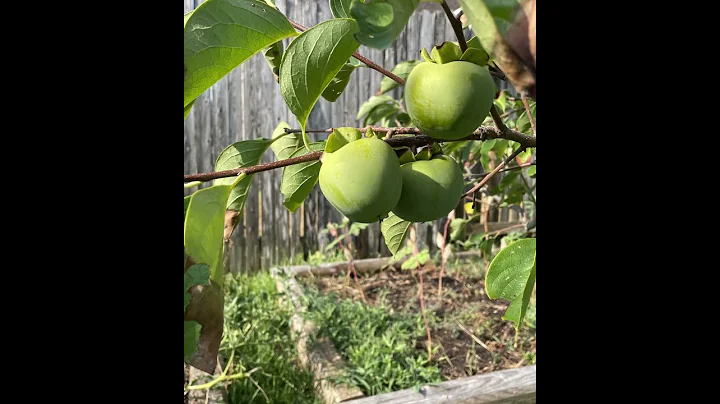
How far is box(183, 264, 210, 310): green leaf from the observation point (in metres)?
0.41

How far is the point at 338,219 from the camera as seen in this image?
3.64 m

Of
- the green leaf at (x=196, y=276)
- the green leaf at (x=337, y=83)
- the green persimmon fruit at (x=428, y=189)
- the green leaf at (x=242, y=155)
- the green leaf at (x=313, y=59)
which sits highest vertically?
the green leaf at (x=337, y=83)

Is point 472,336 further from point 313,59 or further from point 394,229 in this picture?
point 313,59

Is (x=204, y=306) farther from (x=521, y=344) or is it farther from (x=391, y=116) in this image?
(x=521, y=344)

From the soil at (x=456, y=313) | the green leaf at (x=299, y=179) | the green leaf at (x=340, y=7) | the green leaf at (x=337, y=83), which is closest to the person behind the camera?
the green leaf at (x=340, y=7)

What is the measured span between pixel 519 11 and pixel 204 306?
32 centimetres

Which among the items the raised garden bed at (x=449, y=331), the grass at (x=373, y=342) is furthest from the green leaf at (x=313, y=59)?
the grass at (x=373, y=342)

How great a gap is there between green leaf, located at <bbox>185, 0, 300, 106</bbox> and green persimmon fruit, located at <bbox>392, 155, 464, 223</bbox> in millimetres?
186

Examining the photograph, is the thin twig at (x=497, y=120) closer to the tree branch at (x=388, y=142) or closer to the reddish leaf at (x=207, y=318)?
the tree branch at (x=388, y=142)

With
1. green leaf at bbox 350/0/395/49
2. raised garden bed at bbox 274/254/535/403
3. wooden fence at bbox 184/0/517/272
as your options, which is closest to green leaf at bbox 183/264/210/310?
green leaf at bbox 350/0/395/49

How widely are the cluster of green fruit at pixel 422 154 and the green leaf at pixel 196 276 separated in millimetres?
141

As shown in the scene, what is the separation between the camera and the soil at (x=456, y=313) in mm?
2168

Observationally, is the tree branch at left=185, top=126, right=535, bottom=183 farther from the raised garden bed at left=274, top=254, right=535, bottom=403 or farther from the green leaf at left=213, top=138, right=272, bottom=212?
the raised garden bed at left=274, top=254, right=535, bottom=403
